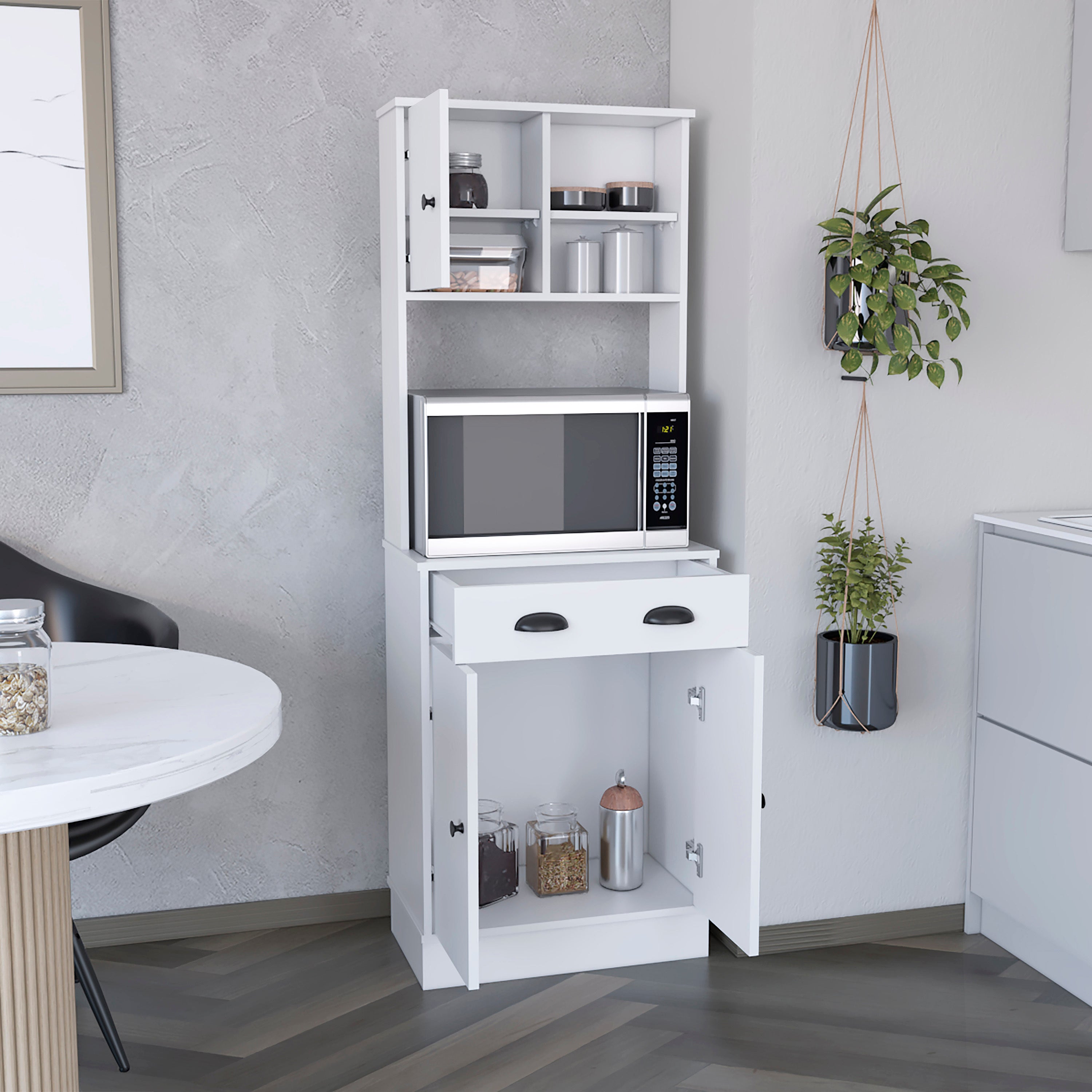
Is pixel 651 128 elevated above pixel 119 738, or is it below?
above

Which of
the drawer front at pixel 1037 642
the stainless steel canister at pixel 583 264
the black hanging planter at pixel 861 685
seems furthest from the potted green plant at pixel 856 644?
the stainless steel canister at pixel 583 264

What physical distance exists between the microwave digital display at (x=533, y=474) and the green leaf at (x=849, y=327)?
435mm

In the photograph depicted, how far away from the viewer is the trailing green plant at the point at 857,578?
2523 mm

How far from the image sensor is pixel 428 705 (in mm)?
2490

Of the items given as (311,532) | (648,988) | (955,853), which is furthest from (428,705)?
(955,853)

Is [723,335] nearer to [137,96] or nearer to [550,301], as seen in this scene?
[550,301]

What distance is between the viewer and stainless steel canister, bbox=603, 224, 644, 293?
2.64 m

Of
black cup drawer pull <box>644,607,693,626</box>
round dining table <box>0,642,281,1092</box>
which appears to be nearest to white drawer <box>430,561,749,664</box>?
black cup drawer pull <box>644,607,693,626</box>

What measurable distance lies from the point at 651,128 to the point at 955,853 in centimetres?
175

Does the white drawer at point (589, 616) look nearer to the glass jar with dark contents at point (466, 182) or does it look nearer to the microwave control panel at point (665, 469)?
the microwave control panel at point (665, 469)

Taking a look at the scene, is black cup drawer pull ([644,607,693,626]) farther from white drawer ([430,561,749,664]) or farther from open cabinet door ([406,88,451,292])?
open cabinet door ([406,88,451,292])

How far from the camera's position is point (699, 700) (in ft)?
8.36

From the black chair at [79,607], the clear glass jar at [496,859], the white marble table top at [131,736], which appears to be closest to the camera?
the white marble table top at [131,736]

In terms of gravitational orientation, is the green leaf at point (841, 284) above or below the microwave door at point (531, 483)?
above
